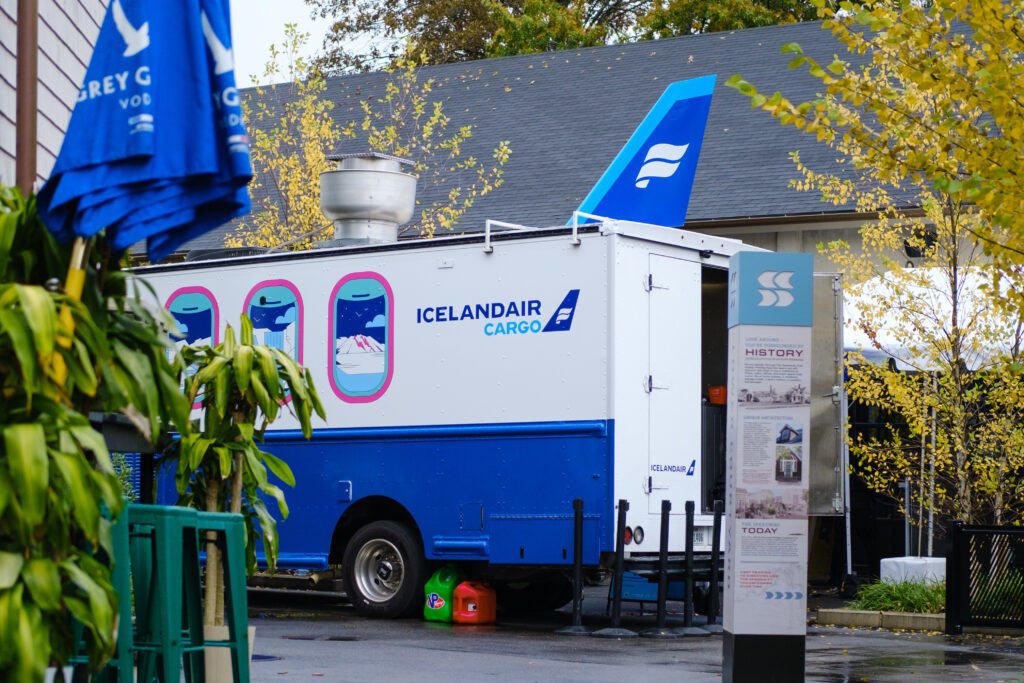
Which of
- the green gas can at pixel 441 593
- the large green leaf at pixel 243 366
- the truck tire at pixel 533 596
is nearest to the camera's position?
the large green leaf at pixel 243 366

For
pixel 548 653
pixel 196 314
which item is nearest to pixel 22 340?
pixel 548 653

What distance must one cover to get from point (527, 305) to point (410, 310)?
3.95ft

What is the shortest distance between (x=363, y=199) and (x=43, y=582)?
10.3 m

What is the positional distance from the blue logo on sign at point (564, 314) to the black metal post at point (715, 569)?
200cm

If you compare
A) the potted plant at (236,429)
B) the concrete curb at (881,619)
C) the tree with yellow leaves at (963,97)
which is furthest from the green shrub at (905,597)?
the potted plant at (236,429)

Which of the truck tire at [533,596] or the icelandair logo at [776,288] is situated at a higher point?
the icelandair logo at [776,288]

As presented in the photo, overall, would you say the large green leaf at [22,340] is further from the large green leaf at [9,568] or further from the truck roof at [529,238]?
the truck roof at [529,238]

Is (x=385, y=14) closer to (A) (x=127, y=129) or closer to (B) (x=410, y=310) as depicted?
(B) (x=410, y=310)

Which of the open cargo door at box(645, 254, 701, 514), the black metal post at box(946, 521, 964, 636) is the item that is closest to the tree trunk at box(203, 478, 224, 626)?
the open cargo door at box(645, 254, 701, 514)

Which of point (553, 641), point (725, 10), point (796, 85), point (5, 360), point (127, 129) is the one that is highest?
point (725, 10)

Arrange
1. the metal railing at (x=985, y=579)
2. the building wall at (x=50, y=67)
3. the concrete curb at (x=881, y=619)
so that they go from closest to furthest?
the building wall at (x=50, y=67), the metal railing at (x=985, y=579), the concrete curb at (x=881, y=619)

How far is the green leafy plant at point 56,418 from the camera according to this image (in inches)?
145

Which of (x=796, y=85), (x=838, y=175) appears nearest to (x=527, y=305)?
(x=838, y=175)

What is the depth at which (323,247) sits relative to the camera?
13.7m
